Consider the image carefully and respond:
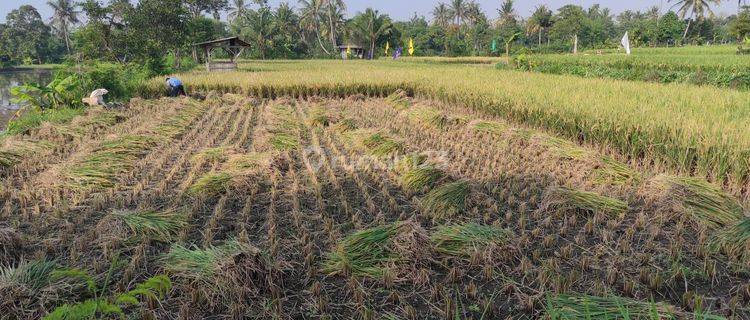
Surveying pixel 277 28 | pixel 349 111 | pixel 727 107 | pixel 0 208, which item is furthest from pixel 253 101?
pixel 277 28

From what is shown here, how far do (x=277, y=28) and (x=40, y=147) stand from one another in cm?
3494

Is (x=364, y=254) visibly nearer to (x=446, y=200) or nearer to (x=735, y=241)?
(x=446, y=200)

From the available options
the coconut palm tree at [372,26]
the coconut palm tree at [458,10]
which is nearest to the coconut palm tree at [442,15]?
the coconut palm tree at [458,10]

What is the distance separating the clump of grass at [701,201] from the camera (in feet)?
10.3

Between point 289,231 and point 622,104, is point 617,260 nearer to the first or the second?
point 289,231

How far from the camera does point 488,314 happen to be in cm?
223

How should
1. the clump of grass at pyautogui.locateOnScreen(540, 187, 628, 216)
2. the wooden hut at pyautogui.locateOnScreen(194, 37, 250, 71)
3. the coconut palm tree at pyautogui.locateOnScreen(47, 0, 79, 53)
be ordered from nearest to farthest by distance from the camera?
the clump of grass at pyautogui.locateOnScreen(540, 187, 628, 216), the wooden hut at pyautogui.locateOnScreen(194, 37, 250, 71), the coconut palm tree at pyautogui.locateOnScreen(47, 0, 79, 53)

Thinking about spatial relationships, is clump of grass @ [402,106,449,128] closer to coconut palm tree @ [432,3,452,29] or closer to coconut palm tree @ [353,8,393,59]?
coconut palm tree @ [353,8,393,59]

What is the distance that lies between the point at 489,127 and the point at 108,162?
4.65 metres

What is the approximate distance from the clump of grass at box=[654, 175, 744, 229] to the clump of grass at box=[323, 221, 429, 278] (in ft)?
6.45

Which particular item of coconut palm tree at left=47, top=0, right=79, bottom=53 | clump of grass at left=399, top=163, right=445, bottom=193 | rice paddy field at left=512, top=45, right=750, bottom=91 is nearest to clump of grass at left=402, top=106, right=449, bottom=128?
clump of grass at left=399, top=163, right=445, bottom=193

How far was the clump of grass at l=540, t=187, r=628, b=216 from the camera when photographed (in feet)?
11.0

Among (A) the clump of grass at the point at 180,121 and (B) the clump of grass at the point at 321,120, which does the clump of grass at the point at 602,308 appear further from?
(A) the clump of grass at the point at 180,121

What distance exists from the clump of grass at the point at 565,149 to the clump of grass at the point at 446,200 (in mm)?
1634
